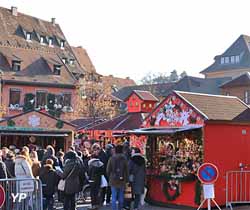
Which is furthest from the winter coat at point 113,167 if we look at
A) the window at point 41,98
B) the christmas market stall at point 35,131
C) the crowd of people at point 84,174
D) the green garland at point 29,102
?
the window at point 41,98

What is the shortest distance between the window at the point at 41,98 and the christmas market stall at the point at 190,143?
1390 inches

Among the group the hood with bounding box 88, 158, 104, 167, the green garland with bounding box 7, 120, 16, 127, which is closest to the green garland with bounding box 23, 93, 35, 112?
the green garland with bounding box 7, 120, 16, 127

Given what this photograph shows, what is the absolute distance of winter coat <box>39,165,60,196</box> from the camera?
41.4 ft

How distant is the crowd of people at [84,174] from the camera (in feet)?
40.2

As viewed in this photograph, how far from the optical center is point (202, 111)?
1439 cm

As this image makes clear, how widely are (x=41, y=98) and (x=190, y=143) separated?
37426 mm

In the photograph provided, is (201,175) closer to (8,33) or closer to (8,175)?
(8,175)

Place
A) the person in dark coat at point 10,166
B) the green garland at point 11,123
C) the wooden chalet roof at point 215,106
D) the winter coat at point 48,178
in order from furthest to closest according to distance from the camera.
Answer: the green garland at point 11,123 < the wooden chalet roof at point 215,106 < the person in dark coat at point 10,166 < the winter coat at point 48,178

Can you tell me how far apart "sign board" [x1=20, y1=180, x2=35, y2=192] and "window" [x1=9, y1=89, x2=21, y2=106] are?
38243 millimetres

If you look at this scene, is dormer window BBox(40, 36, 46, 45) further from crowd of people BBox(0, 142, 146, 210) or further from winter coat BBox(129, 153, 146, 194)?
winter coat BBox(129, 153, 146, 194)

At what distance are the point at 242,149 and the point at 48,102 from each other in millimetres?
37750

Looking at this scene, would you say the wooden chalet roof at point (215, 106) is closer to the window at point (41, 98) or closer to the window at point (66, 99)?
the window at point (41, 98)

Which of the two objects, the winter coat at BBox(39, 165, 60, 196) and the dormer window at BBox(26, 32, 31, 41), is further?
the dormer window at BBox(26, 32, 31, 41)

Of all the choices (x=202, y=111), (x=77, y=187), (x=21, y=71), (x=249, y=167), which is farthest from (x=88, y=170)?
(x=21, y=71)
